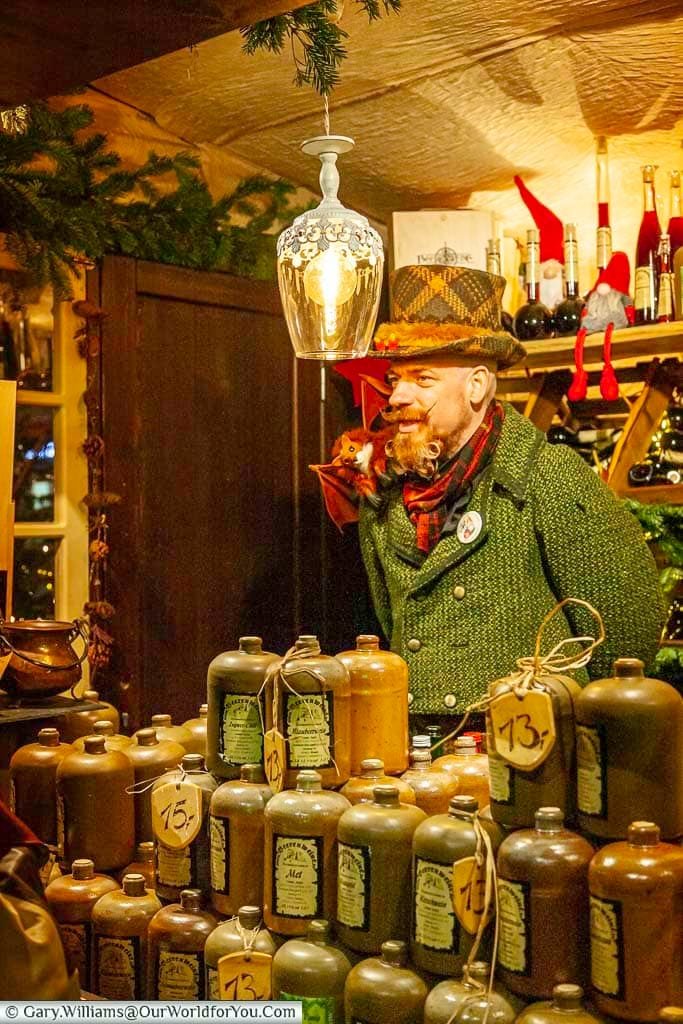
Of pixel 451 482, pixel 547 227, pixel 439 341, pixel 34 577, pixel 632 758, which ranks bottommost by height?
pixel 632 758

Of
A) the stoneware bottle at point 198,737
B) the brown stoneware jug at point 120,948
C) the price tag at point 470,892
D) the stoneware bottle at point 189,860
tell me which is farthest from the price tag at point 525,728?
the stoneware bottle at point 198,737

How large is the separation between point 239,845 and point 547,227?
300 cm

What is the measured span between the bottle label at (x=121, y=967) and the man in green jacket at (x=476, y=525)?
4.31 ft

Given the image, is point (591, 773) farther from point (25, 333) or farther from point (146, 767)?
point (25, 333)

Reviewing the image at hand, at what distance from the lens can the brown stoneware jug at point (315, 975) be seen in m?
1.51

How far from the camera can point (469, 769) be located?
1.83 m

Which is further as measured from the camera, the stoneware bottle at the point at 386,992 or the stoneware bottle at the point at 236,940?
the stoneware bottle at the point at 236,940

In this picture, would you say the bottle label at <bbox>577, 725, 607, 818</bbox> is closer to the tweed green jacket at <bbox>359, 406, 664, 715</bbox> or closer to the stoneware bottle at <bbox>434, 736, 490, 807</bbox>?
the stoneware bottle at <bbox>434, 736, 490, 807</bbox>

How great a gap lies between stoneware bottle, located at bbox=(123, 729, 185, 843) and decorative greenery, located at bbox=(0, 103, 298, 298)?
1621 mm

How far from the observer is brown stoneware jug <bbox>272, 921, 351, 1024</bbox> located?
1.51 meters

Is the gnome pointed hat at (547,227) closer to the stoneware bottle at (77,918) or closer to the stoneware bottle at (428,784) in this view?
the stoneware bottle at (428,784)

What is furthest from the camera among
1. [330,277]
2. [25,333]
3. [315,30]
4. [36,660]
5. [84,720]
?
[25,333]

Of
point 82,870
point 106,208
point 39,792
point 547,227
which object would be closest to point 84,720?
point 39,792

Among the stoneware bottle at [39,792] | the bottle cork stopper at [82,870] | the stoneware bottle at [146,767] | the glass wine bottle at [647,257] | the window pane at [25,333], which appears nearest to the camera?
the bottle cork stopper at [82,870]
